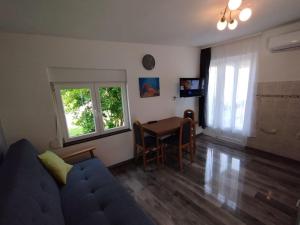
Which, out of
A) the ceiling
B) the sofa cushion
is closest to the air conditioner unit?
the ceiling

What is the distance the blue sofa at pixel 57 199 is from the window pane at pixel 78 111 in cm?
78

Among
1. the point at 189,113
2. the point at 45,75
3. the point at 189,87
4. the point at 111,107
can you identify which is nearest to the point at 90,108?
the point at 111,107

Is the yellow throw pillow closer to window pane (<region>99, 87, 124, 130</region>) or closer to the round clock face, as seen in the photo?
window pane (<region>99, 87, 124, 130</region>)

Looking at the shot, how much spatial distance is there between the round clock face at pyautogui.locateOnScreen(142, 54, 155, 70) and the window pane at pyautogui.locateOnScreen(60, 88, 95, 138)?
1.16 metres

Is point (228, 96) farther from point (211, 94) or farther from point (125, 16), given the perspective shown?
point (125, 16)

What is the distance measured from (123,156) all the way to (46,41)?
219 cm

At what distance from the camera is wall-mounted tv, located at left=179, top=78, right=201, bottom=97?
336 centimetres

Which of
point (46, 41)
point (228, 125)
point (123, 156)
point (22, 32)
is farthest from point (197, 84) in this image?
point (22, 32)

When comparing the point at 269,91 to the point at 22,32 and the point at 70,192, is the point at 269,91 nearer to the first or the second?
the point at 70,192

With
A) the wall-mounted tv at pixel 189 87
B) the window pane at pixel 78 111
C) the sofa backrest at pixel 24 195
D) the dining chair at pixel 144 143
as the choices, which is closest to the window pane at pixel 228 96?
the wall-mounted tv at pixel 189 87

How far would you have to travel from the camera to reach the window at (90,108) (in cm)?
228

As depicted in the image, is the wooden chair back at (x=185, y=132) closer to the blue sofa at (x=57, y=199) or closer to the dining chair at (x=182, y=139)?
the dining chair at (x=182, y=139)

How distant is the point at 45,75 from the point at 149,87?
5.65 feet

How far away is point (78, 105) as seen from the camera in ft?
7.89
